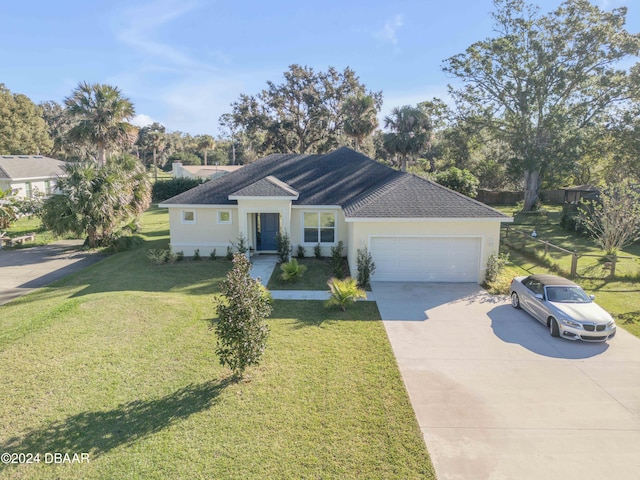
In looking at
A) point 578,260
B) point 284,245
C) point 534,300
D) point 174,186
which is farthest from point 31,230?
point 578,260

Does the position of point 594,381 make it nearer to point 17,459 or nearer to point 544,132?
point 17,459

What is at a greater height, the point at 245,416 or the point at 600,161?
the point at 600,161

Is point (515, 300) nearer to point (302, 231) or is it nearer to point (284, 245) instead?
point (284, 245)

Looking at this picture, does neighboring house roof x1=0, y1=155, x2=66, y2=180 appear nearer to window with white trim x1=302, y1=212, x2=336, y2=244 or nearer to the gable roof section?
the gable roof section

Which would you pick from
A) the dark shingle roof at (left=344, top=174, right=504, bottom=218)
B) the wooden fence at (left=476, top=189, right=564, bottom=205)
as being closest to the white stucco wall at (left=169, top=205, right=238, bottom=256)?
the dark shingle roof at (left=344, top=174, right=504, bottom=218)

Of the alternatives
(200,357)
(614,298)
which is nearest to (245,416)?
(200,357)

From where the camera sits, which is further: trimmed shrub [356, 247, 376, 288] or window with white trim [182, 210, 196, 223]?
window with white trim [182, 210, 196, 223]
